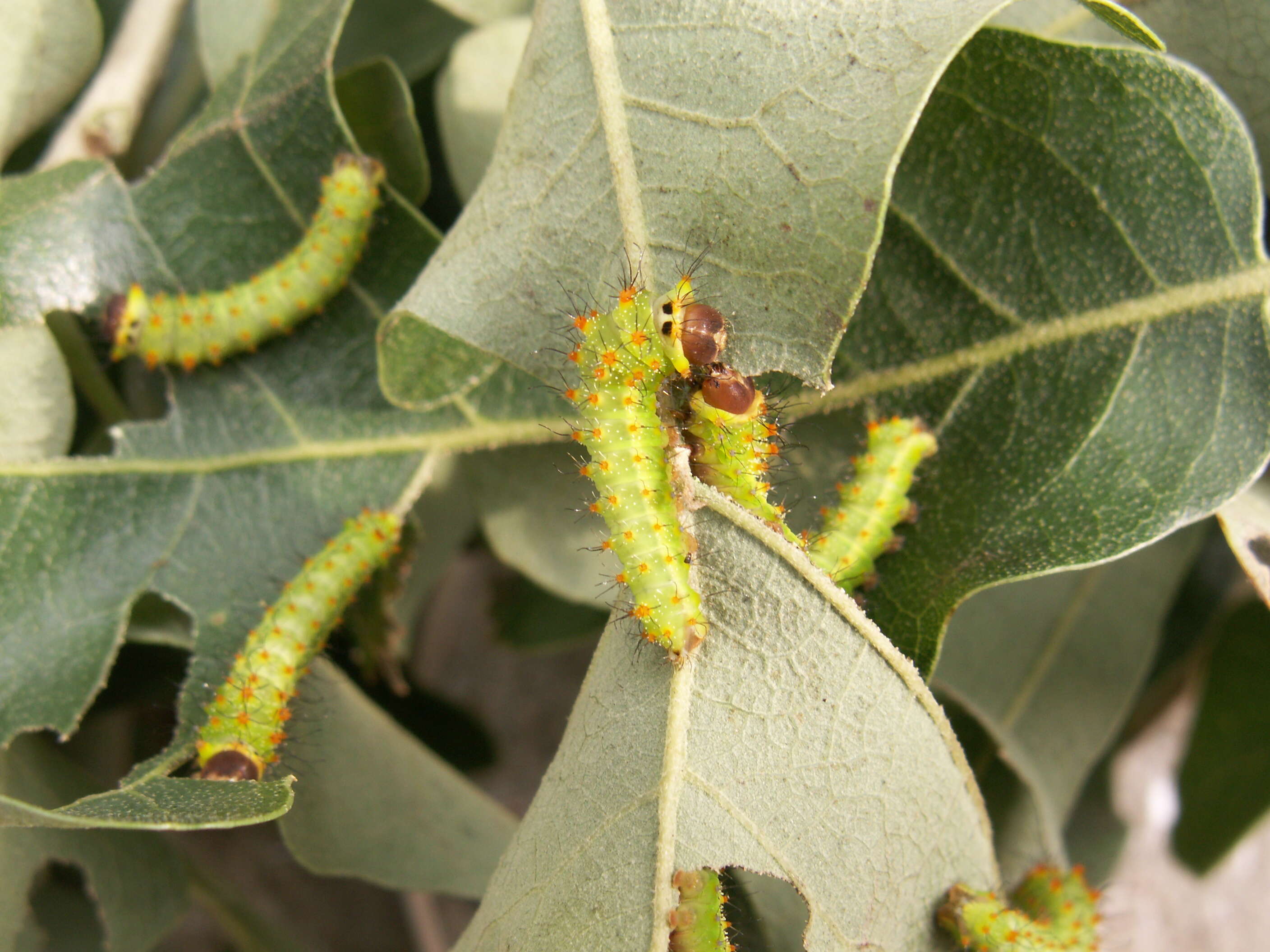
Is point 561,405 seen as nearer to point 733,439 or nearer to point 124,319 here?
point 733,439

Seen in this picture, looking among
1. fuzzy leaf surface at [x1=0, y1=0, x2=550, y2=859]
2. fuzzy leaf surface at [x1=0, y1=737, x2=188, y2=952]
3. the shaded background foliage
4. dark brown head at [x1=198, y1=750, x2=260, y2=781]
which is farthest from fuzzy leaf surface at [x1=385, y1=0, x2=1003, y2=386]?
fuzzy leaf surface at [x1=0, y1=737, x2=188, y2=952]

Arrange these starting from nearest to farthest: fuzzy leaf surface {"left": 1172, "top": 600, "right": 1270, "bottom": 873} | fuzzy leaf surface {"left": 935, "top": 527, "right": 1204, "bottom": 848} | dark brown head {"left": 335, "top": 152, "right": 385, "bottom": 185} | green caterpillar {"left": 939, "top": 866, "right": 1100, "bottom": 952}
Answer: green caterpillar {"left": 939, "top": 866, "right": 1100, "bottom": 952} < dark brown head {"left": 335, "top": 152, "right": 385, "bottom": 185} < fuzzy leaf surface {"left": 935, "top": 527, "right": 1204, "bottom": 848} < fuzzy leaf surface {"left": 1172, "top": 600, "right": 1270, "bottom": 873}

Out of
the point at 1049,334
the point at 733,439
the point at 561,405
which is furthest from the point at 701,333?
the point at 1049,334

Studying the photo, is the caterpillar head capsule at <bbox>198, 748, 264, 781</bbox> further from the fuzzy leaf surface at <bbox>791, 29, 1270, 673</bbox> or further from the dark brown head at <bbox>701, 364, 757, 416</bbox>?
the fuzzy leaf surface at <bbox>791, 29, 1270, 673</bbox>

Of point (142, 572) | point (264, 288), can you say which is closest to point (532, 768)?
point (142, 572)

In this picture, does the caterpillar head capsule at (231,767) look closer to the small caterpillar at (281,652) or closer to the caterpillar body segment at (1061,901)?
the small caterpillar at (281,652)

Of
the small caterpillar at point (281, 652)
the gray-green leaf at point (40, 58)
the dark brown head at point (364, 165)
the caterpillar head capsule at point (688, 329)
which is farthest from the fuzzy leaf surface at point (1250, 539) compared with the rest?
the gray-green leaf at point (40, 58)
